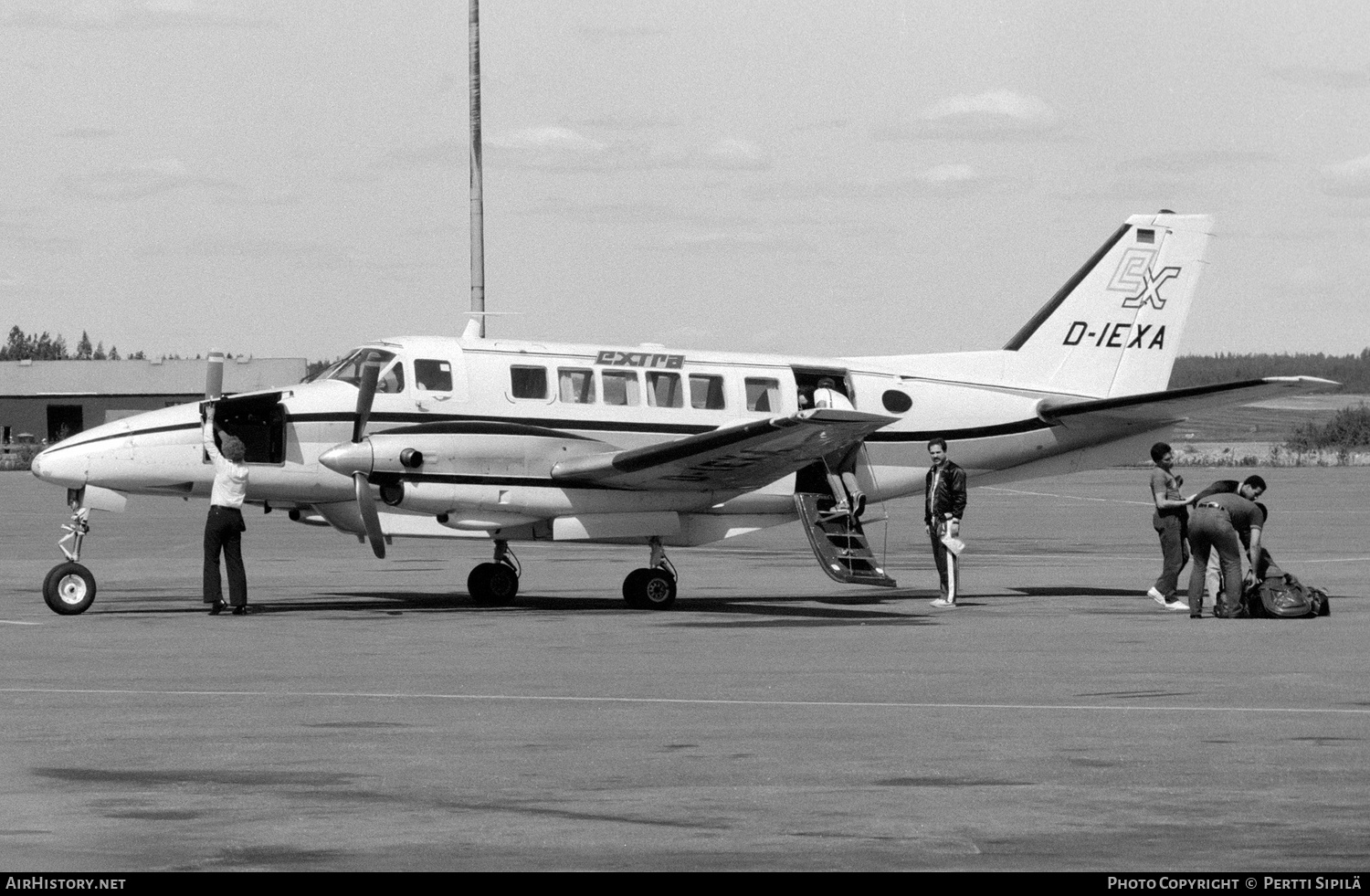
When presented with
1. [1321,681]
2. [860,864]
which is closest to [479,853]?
[860,864]

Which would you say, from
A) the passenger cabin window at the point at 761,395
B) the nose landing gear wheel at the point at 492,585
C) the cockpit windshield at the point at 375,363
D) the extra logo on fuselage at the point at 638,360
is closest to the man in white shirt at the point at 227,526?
the cockpit windshield at the point at 375,363

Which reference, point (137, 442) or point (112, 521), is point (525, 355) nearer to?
point (137, 442)

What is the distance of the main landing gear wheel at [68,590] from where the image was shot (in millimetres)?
18016

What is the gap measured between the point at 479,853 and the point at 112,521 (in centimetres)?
3439

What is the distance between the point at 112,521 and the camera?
39.5 metres

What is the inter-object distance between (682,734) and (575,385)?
33.4 feet

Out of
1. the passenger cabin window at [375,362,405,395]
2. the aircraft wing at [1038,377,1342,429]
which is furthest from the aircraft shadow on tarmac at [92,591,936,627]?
the aircraft wing at [1038,377,1342,429]

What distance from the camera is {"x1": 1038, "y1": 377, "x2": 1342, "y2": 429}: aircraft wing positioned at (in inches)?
782

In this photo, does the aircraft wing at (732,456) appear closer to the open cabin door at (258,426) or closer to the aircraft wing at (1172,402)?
the open cabin door at (258,426)

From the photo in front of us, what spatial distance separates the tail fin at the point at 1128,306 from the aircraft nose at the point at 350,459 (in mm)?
9590

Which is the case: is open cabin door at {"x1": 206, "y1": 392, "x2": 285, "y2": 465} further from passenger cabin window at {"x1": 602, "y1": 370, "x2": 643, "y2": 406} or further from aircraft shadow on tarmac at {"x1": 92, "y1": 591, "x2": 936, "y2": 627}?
passenger cabin window at {"x1": 602, "y1": 370, "x2": 643, "y2": 406}

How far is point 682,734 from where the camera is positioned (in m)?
10.5

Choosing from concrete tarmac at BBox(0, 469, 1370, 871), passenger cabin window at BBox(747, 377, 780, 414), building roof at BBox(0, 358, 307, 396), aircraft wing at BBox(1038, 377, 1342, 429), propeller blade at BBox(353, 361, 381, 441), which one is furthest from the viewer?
building roof at BBox(0, 358, 307, 396)

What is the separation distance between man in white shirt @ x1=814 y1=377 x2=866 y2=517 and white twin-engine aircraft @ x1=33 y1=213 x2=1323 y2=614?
151mm
